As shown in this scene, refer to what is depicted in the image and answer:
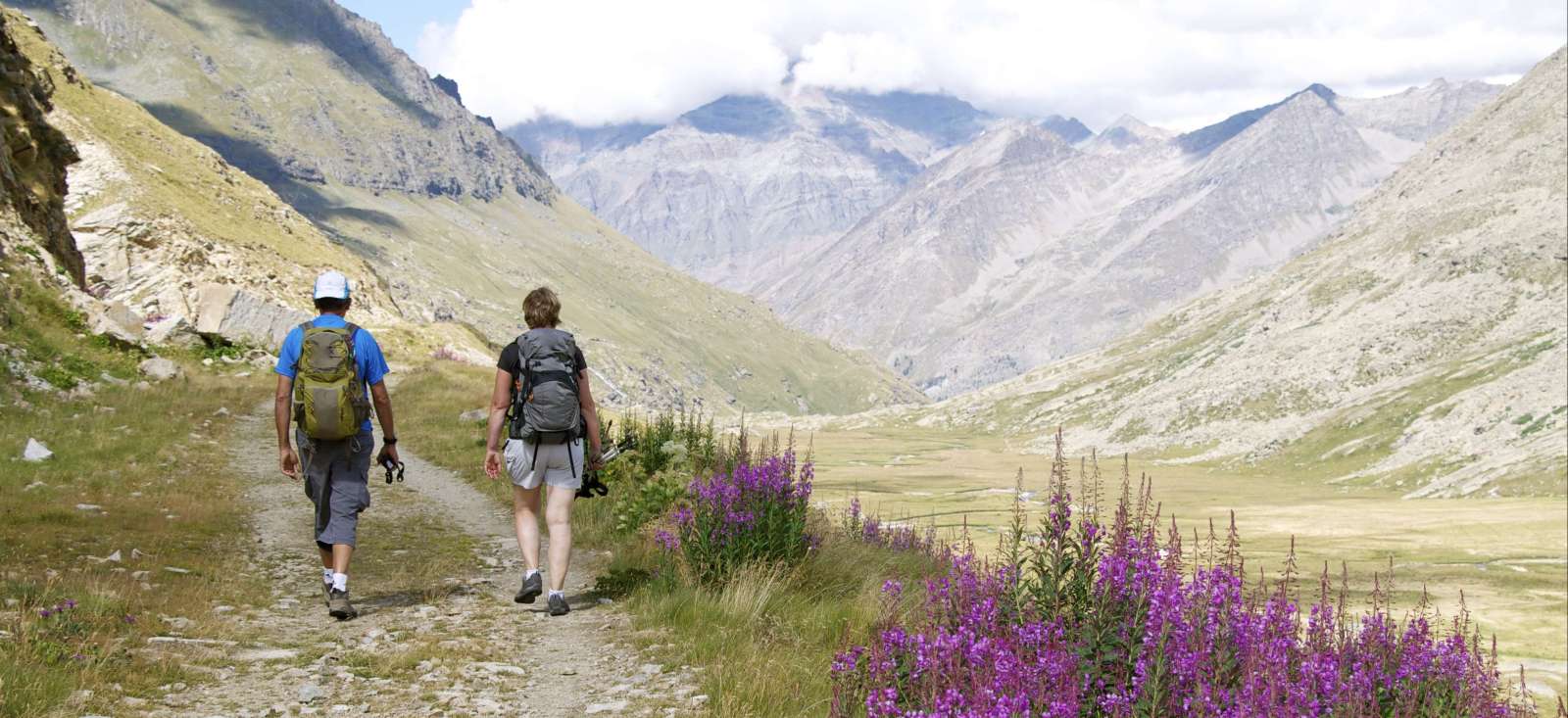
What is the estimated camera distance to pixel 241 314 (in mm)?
41625

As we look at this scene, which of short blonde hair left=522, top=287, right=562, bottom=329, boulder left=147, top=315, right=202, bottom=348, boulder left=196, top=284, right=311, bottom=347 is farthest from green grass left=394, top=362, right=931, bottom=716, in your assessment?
boulder left=196, top=284, right=311, bottom=347

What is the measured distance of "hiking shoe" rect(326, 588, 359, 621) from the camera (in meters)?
8.97

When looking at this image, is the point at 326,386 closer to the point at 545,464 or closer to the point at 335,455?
the point at 335,455

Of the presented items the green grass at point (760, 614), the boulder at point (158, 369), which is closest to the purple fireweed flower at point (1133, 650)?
the green grass at point (760, 614)

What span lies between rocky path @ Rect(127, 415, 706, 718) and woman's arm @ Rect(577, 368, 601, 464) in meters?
1.56

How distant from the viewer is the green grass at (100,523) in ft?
21.6

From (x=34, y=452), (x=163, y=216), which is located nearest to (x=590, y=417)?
(x=34, y=452)

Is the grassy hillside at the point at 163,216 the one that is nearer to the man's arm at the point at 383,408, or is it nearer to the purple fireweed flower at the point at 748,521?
the man's arm at the point at 383,408

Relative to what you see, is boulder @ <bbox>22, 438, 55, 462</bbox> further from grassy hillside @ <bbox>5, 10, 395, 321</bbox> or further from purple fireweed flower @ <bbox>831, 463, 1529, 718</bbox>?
grassy hillside @ <bbox>5, 10, 395, 321</bbox>

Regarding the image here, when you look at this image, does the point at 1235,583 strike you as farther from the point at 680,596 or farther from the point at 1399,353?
the point at 1399,353

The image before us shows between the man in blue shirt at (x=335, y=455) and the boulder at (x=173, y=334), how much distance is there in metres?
26.3

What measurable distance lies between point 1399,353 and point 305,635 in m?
230

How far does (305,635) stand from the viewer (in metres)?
8.40

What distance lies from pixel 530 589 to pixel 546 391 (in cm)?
204
